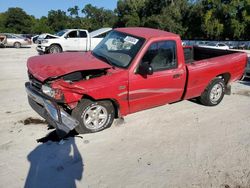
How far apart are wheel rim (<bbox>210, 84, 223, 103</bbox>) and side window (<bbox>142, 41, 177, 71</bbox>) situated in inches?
63.3

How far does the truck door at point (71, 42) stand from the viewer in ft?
55.6

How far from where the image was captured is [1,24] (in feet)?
294

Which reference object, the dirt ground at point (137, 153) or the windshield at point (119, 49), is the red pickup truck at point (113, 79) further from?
the dirt ground at point (137, 153)

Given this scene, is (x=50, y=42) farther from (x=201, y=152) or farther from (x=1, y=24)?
(x=1, y=24)

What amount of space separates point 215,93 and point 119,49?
282cm

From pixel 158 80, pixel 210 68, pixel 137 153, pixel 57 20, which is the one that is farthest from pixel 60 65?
pixel 57 20

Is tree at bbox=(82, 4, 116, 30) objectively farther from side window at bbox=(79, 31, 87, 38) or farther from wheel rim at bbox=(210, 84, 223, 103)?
wheel rim at bbox=(210, 84, 223, 103)

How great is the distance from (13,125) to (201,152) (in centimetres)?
348

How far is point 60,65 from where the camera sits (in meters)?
5.09

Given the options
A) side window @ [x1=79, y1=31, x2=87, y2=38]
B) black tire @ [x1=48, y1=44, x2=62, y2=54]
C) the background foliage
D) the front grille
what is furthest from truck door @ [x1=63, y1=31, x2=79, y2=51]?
the background foliage

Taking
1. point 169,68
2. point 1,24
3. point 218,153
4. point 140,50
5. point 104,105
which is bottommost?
point 218,153

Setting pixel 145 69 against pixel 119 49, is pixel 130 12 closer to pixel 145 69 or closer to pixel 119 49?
pixel 119 49

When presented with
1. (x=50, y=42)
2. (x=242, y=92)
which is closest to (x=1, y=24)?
(x=50, y=42)

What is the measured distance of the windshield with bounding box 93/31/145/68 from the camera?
5.35 metres
